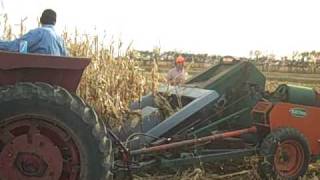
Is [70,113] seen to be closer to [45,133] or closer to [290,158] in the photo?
[45,133]

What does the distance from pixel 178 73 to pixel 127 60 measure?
1376mm

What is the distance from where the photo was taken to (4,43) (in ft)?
15.8

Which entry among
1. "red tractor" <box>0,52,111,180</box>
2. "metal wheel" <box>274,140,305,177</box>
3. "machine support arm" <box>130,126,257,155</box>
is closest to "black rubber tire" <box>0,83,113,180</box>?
"red tractor" <box>0,52,111,180</box>

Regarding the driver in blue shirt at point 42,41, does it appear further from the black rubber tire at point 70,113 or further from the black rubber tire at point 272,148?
the black rubber tire at point 272,148

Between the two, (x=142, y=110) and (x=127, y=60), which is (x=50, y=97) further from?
(x=127, y=60)

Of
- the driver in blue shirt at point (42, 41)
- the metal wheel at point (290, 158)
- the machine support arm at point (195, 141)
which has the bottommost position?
the metal wheel at point (290, 158)

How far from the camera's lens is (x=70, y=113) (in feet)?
13.5

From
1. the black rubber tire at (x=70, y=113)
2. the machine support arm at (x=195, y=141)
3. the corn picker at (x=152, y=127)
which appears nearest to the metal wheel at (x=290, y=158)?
the corn picker at (x=152, y=127)

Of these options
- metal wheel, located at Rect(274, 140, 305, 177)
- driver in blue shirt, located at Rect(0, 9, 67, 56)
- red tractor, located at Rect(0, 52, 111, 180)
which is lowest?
metal wheel, located at Rect(274, 140, 305, 177)

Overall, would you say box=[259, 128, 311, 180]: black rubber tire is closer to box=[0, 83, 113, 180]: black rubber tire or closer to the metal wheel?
the metal wheel

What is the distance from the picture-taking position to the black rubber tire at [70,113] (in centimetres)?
403

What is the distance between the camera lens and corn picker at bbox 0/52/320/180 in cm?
408

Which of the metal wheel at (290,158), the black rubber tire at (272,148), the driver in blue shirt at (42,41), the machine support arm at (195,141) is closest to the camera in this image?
the driver in blue shirt at (42,41)

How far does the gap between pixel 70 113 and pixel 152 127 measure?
277 centimetres
